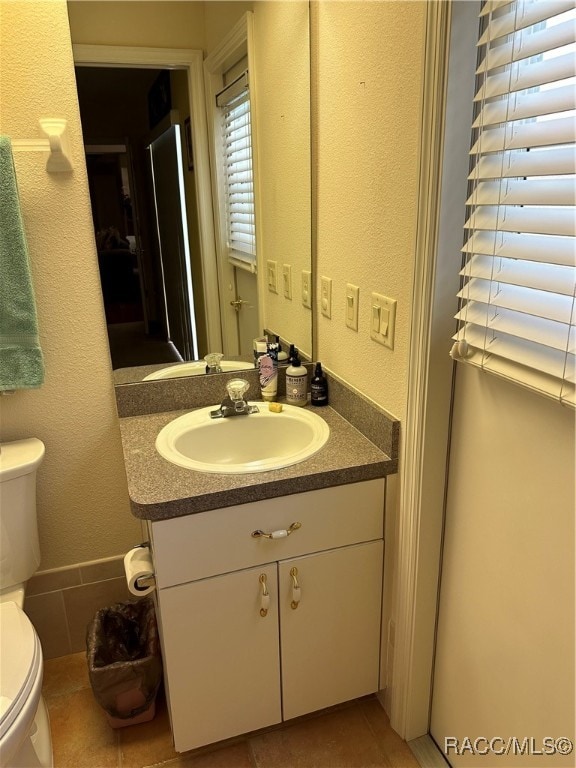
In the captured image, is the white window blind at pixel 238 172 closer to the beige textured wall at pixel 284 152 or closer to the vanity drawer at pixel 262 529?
the beige textured wall at pixel 284 152

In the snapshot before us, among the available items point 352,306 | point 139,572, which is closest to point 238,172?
point 352,306

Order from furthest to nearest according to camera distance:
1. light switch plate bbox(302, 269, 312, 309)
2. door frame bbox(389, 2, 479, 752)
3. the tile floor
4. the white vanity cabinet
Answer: light switch plate bbox(302, 269, 312, 309), the tile floor, the white vanity cabinet, door frame bbox(389, 2, 479, 752)

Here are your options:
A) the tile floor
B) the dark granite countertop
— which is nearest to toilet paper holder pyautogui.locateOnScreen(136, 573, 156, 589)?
the dark granite countertop

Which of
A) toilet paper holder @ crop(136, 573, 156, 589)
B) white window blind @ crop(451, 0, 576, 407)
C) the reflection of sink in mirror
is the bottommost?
toilet paper holder @ crop(136, 573, 156, 589)

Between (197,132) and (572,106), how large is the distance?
1046 millimetres

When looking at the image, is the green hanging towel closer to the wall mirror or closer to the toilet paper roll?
the wall mirror

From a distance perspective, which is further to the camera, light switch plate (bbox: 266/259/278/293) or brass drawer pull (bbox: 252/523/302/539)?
light switch plate (bbox: 266/259/278/293)

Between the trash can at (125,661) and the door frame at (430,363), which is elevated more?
the door frame at (430,363)

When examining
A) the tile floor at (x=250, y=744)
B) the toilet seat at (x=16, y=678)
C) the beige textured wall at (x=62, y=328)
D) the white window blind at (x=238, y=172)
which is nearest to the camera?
the toilet seat at (x=16, y=678)

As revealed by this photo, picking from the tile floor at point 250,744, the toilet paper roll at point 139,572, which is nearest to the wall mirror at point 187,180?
the toilet paper roll at point 139,572

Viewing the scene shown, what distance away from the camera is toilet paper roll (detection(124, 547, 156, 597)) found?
130 cm

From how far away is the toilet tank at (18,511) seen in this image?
4.83ft

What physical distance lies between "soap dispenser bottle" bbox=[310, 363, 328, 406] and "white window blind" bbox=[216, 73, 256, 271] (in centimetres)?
40

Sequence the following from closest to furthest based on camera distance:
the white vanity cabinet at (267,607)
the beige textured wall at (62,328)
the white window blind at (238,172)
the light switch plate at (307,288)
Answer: the white vanity cabinet at (267,607), the beige textured wall at (62,328), the white window blind at (238,172), the light switch plate at (307,288)
